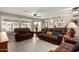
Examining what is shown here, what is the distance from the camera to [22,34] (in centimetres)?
176

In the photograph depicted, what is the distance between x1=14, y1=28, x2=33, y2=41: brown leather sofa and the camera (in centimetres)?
173

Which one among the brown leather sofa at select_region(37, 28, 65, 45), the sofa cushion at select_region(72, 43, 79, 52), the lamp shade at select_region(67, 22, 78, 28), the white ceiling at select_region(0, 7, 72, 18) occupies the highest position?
the white ceiling at select_region(0, 7, 72, 18)

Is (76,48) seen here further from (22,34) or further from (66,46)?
(22,34)

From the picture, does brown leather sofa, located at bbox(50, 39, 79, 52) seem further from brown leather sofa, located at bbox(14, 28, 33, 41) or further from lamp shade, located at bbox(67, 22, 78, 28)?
brown leather sofa, located at bbox(14, 28, 33, 41)

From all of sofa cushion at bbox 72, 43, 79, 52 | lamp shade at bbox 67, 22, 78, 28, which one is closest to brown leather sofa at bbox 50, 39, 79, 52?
sofa cushion at bbox 72, 43, 79, 52

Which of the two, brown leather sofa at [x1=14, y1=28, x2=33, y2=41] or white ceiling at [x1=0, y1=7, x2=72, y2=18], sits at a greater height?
white ceiling at [x1=0, y1=7, x2=72, y2=18]

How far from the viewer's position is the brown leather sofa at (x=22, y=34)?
5.67 feet

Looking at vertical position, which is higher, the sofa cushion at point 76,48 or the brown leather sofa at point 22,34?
the brown leather sofa at point 22,34

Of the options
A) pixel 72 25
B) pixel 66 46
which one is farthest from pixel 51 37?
pixel 72 25

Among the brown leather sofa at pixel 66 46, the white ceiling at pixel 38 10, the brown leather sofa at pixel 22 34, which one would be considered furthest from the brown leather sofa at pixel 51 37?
the white ceiling at pixel 38 10

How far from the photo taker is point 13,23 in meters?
1.71

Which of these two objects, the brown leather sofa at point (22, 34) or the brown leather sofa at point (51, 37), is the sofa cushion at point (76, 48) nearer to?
the brown leather sofa at point (51, 37)
